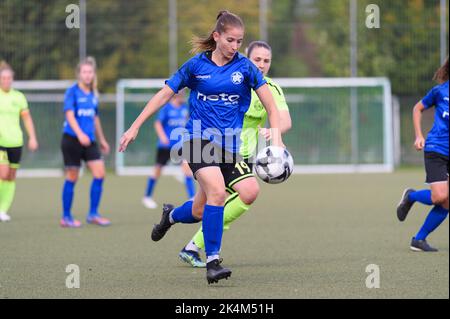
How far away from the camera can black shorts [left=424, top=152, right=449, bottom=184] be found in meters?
7.55

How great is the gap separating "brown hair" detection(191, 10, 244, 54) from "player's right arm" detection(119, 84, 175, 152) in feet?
1.38

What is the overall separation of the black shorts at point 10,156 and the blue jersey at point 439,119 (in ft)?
18.5

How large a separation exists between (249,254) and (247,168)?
1.48m

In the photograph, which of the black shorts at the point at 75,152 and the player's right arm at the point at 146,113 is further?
the black shorts at the point at 75,152

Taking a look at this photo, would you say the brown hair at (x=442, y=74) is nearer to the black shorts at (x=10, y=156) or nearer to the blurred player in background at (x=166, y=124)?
the black shorts at (x=10, y=156)

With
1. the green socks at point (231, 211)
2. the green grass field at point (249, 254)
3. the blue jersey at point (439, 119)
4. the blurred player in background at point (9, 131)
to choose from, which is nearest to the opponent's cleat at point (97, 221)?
the green grass field at point (249, 254)

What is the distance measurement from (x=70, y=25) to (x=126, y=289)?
61.6 feet

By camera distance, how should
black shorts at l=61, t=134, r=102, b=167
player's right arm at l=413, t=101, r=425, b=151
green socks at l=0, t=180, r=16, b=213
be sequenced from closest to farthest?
player's right arm at l=413, t=101, r=425, b=151 < black shorts at l=61, t=134, r=102, b=167 < green socks at l=0, t=180, r=16, b=213

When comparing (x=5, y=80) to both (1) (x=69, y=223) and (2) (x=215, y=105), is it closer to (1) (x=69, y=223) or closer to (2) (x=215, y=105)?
(1) (x=69, y=223)

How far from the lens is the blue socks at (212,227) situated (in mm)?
6289

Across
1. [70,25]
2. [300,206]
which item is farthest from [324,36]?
[300,206]

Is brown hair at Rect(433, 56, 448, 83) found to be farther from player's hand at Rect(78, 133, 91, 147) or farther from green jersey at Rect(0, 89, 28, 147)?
green jersey at Rect(0, 89, 28, 147)

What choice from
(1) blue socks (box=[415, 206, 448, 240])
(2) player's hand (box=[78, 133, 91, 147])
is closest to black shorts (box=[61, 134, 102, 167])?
(2) player's hand (box=[78, 133, 91, 147])

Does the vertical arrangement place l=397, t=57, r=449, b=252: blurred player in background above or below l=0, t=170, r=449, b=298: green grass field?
above
